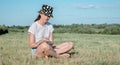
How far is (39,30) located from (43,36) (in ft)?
0.69

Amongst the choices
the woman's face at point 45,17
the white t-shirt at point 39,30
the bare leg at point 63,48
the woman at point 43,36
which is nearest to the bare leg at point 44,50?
the woman at point 43,36

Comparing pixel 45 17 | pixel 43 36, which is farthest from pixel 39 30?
pixel 45 17

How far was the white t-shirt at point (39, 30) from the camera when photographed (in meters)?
8.42

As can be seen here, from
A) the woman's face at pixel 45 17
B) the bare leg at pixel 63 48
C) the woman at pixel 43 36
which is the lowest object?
the bare leg at pixel 63 48

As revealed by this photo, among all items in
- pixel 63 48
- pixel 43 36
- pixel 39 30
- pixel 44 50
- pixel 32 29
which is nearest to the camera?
pixel 44 50

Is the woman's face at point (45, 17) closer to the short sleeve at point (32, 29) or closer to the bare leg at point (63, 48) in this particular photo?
the short sleeve at point (32, 29)

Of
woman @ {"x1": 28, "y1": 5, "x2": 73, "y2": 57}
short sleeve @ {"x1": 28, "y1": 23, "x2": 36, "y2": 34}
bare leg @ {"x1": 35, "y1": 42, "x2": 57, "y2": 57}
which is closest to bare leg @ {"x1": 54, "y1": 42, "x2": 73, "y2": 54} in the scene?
woman @ {"x1": 28, "y1": 5, "x2": 73, "y2": 57}

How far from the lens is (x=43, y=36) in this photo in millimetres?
8648

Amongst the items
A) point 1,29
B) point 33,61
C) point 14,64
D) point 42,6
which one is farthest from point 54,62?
point 1,29

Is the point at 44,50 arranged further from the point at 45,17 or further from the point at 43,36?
the point at 45,17

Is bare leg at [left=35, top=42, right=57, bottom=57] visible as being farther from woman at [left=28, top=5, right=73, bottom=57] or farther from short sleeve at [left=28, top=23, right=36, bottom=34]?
short sleeve at [left=28, top=23, right=36, bottom=34]

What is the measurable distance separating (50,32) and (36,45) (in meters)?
0.60

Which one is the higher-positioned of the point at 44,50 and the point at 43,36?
the point at 43,36

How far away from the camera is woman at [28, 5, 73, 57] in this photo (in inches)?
325
